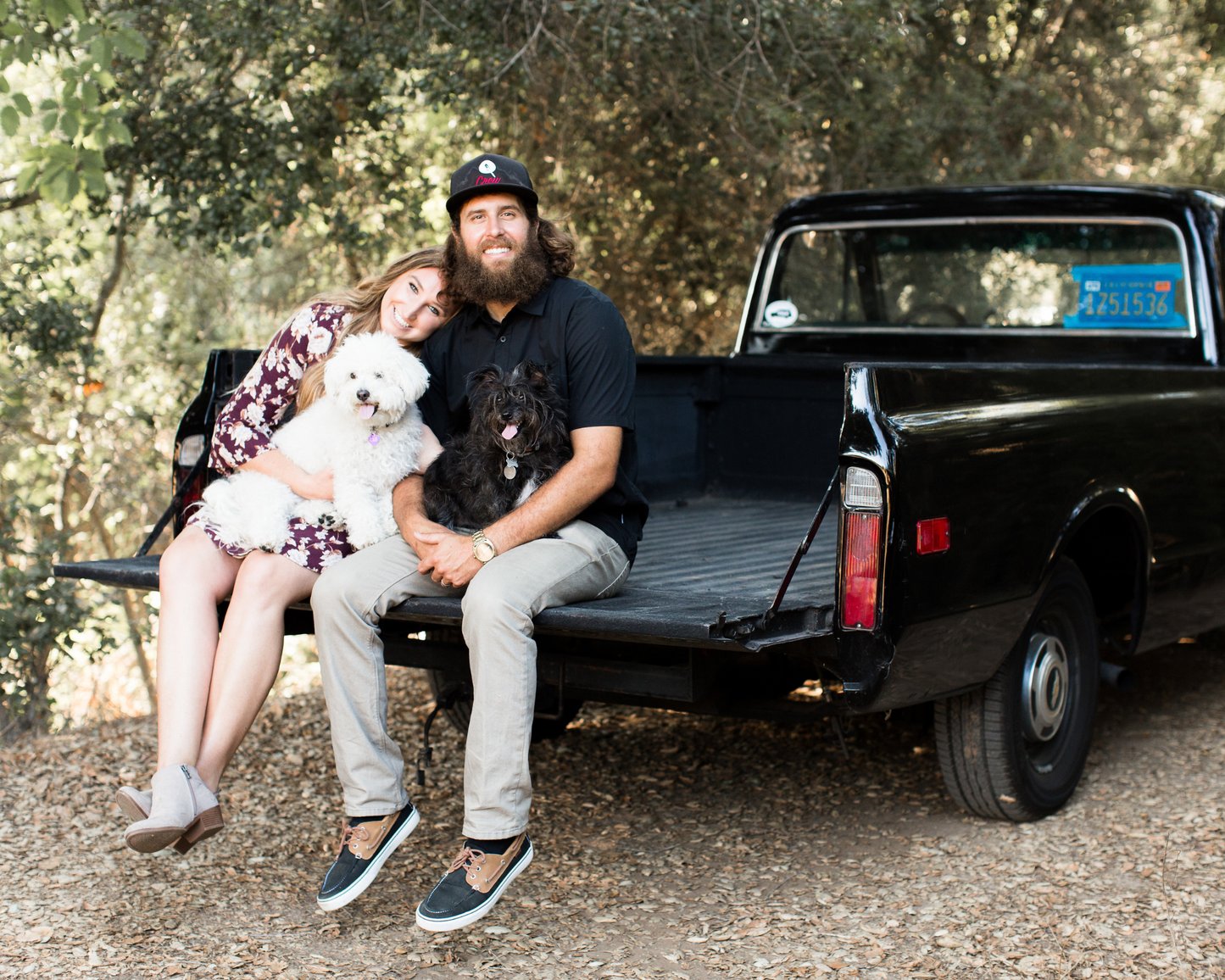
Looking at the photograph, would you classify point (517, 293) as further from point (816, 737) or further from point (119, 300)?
point (119, 300)

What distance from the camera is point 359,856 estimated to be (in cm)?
323

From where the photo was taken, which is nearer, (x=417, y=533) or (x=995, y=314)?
(x=417, y=533)

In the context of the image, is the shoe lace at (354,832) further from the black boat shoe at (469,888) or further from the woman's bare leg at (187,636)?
the woman's bare leg at (187,636)

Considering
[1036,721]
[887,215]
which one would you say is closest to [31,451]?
[887,215]

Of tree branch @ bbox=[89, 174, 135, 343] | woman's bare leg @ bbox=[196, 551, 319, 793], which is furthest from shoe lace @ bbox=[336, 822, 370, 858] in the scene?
tree branch @ bbox=[89, 174, 135, 343]

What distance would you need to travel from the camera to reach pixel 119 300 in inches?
420

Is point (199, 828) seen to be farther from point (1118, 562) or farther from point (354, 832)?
point (1118, 562)

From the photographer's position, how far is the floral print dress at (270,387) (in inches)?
153

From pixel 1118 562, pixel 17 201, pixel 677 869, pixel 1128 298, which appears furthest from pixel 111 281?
pixel 1118 562

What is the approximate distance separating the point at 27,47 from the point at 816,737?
14.8 feet

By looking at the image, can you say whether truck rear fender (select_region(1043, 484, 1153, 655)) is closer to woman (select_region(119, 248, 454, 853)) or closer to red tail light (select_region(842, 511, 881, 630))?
red tail light (select_region(842, 511, 881, 630))

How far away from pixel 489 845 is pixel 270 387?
1.67 metres

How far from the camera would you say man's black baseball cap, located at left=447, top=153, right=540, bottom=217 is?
362 cm

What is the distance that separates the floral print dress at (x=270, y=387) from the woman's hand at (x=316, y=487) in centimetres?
20
